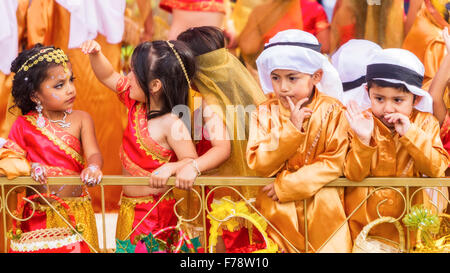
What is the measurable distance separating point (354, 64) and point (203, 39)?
29.4 inches

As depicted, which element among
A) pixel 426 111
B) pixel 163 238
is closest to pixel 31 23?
pixel 163 238

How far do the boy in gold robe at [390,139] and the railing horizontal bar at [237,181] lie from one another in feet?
0.12

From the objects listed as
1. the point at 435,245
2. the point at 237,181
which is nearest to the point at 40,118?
the point at 237,181

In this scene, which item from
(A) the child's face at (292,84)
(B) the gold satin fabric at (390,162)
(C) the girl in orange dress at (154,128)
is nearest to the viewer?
(B) the gold satin fabric at (390,162)

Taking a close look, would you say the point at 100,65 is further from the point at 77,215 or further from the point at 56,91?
the point at 77,215

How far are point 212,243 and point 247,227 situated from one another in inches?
10.2

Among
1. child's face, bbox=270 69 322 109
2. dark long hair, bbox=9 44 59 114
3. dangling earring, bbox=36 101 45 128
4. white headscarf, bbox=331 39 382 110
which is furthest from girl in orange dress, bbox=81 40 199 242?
white headscarf, bbox=331 39 382 110

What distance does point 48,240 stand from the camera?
3.16 m

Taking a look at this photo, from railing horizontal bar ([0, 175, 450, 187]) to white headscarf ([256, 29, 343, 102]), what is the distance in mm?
468

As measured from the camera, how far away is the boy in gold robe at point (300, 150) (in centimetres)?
Result: 305

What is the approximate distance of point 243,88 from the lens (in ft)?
11.2

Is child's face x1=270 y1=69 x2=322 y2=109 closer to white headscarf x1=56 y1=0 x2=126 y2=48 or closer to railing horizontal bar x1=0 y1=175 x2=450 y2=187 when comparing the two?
railing horizontal bar x1=0 y1=175 x2=450 y2=187

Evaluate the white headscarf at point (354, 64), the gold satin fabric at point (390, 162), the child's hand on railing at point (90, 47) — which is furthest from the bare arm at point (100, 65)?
the gold satin fabric at point (390, 162)

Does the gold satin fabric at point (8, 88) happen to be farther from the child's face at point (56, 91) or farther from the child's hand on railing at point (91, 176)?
the child's hand on railing at point (91, 176)
